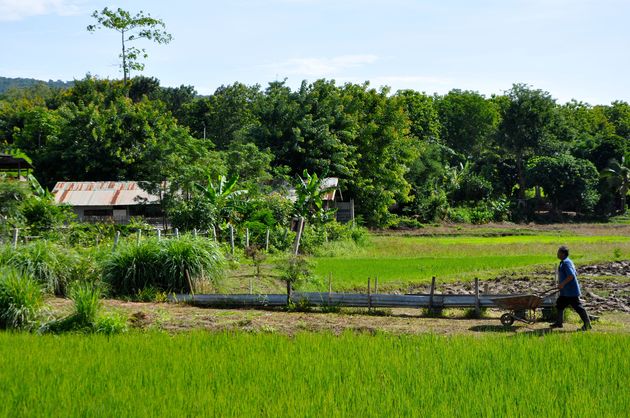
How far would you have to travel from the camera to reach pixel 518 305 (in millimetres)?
12289

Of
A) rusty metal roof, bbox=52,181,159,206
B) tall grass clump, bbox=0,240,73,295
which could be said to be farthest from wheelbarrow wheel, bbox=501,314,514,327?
rusty metal roof, bbox=52,181,159,206

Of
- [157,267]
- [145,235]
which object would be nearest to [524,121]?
[145,235]

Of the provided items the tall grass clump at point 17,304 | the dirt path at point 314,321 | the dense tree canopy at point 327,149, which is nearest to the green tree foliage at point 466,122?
the dense tree canopy at point 327,149

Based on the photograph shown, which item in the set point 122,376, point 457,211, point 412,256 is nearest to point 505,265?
point 412,256

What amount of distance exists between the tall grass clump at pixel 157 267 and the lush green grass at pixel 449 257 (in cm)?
272

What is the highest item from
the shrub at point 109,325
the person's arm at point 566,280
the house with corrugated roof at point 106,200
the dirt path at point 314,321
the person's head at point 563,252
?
the house with corrugated roof at point 106,200

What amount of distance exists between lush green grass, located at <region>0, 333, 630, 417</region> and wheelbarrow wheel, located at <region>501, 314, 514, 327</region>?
1250 mm

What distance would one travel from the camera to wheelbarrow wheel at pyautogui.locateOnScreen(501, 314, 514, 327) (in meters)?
12.6

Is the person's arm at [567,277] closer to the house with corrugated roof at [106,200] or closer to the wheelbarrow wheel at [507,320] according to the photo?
the wheelbarrow wheel at [507,320]

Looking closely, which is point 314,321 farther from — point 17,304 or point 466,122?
point 466,122

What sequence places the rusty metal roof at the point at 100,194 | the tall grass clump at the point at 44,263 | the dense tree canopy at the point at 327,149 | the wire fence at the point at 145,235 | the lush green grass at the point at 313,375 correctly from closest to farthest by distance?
1. the lush green grass at the point at 313,375
2. the tall grass clump at the point at 44,263
3. the wire fence at the point at 145,235
4. the rusty metal roof at the point at 100,194
5. the dense tree canopy at the point at 327,149

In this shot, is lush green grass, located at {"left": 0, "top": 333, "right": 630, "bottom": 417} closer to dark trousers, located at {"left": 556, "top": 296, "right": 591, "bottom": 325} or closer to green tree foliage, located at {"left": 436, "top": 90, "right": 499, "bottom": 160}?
dark trousers, located at {"left": 556, "top": 296, "right": 591, "bottom": 325}

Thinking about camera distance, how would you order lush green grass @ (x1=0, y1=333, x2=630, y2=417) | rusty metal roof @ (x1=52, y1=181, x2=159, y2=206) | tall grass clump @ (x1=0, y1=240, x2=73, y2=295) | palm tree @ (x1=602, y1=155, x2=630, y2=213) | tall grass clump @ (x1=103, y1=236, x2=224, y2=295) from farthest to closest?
1. palm tree @ (x1=602, y1=155, x2=630, y2=213)
2. rusty metal roof @ (x1=52, y1=181, x2=159, y2=206)
3. tall grass clump @ (x1=103, y1=236, x2=224, y2=295)
4. tall grass clump @ (x1=0, y1=240, x2=73, y2=295)
5. lush green grass @ (x1=0, y1=333, x2=630, y2=417)

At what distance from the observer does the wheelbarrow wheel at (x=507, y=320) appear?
41.2 ft
